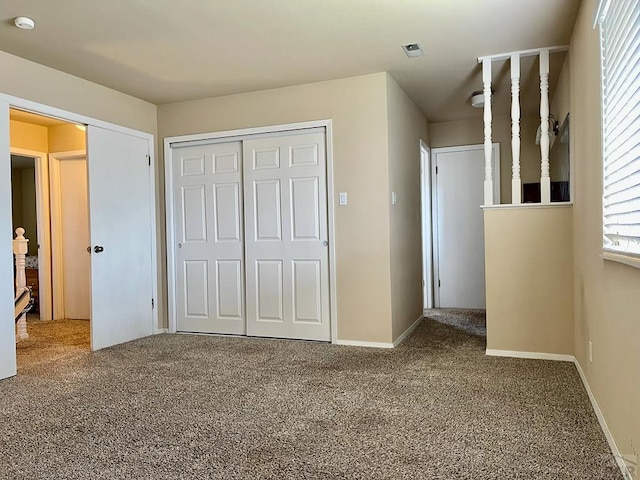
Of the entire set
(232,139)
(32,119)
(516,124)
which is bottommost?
(516,124)

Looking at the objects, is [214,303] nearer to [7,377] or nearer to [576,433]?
[7,377]

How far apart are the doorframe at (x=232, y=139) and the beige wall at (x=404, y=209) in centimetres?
50

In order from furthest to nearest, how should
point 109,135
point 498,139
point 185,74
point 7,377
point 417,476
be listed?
1. point 498,139
2. point 109,135
3. point 185,74
4. point 7,377
5. point 417,476

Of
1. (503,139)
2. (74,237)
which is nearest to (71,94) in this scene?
(74,237)

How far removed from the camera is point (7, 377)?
324 centimetres

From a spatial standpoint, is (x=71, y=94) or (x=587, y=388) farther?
(x=71, y=94)

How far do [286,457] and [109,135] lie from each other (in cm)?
335

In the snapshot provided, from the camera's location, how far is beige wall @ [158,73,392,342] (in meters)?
3.91

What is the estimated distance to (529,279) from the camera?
3.47 m

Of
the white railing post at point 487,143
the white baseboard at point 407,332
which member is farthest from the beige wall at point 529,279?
the white baseboard at point 407,332

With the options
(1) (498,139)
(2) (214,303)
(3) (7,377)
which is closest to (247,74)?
(2) (214,303)

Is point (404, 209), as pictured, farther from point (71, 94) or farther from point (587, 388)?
point (71, 94)

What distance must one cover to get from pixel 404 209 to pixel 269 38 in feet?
Result: 6.50

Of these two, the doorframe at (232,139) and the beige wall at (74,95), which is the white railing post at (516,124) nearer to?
the doorframe at (232,139)
